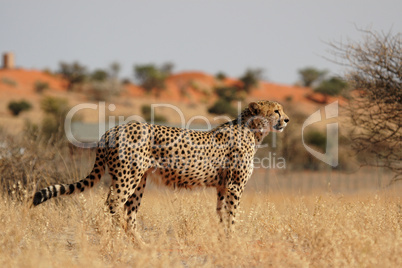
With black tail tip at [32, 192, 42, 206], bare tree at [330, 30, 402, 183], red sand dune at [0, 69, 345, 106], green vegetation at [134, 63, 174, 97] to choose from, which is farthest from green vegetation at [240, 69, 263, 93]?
black tail tip at [32, 192, 42, 206]

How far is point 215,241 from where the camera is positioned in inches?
172

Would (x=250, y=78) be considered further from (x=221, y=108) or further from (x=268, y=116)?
(x=268, y=116)

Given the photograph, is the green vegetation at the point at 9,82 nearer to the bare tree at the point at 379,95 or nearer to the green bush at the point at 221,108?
the green bush at the point at 221,108

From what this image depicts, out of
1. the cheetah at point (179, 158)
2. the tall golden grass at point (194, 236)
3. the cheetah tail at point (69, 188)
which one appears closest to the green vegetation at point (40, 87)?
the tall golden grass at point (194, 236)

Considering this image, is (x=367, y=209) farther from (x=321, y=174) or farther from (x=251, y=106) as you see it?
(x=321, y=174)

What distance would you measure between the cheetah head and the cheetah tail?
1884mm

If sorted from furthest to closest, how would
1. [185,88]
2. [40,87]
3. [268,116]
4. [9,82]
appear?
1. [185,88]
2. [9,82]
3. [40,87]
4. [268,116]

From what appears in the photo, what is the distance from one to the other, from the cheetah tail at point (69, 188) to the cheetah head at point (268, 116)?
1884 millimetres

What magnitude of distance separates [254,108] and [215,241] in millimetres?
2250

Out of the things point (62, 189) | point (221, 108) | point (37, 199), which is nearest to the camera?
point (37, 199)

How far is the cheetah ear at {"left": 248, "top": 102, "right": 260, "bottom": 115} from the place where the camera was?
244 inches

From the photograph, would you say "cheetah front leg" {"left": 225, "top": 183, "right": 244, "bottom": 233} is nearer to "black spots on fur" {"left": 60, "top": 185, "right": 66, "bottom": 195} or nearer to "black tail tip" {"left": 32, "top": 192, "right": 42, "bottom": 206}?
"black spots on fur" {"left": 60, "top": 185, "right": 66, "bottom": 195}

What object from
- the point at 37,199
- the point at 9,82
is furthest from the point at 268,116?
the point at 9,82

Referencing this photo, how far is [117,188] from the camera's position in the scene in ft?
17.7
